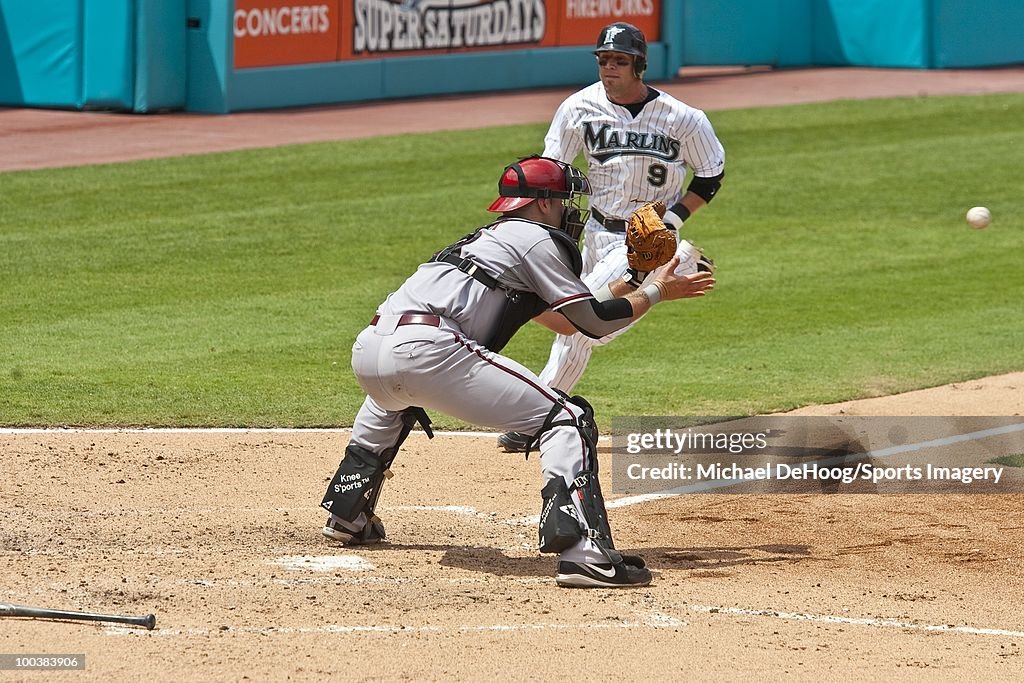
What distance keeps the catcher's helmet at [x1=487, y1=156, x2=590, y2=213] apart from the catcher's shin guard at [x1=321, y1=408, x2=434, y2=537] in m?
0.88

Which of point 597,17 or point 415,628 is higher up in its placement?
point 597,17

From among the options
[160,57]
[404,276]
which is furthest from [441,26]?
[404,276]

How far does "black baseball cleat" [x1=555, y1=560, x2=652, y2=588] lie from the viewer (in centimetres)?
555

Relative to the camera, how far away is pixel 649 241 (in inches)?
245

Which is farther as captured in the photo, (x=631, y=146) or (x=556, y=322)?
(x=631, y=146)

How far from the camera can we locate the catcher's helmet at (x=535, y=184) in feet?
19.4

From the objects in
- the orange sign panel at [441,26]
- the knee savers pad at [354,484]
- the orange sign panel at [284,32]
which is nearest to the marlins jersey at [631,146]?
the knee savers pad at [354,484]

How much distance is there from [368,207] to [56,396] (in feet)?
20.9

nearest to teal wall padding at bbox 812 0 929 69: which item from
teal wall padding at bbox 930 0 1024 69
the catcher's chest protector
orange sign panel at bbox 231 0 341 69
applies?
teal wall padding at bbox 930 0 1024 69

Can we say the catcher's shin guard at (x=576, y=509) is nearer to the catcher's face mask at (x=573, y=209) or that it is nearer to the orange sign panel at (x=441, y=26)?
the catcher's face mask at (x=573, y=209)

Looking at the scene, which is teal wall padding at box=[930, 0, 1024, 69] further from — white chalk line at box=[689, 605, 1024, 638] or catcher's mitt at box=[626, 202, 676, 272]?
white chalk line at box=[689, 605, 1024, 638]

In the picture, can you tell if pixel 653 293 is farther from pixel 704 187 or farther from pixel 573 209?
pixel 704 187

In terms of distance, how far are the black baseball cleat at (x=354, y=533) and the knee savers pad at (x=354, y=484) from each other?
6cm

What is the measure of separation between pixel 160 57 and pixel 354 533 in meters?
14.6
